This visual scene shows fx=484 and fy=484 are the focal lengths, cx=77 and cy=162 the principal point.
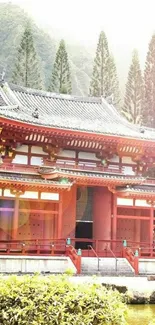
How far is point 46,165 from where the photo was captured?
22.8m

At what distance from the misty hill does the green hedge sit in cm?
7656

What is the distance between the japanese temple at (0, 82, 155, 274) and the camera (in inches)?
829

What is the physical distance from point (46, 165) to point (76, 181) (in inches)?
68.6

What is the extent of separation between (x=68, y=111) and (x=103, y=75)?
80.8 feet

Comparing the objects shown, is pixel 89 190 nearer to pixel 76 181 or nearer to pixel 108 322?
pixel 76 181

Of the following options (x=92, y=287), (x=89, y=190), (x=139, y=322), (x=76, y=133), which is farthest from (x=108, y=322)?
(x=89, y=190)

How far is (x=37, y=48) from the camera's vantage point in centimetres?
10031

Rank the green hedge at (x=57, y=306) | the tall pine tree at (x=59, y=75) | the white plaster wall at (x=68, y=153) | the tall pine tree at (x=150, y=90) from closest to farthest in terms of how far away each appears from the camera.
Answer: the green hedge at (x=57, y=306) → the white plaster wall at (x=68, y=153) → the tall pine tree at (x=150, y=90) → the tall pine tree at (x=59, y=75)

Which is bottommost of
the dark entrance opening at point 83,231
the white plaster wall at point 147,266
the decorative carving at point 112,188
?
the white plaster wall at point 147,266

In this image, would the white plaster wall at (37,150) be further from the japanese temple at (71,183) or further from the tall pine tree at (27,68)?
the tall pine tree at (27,68)


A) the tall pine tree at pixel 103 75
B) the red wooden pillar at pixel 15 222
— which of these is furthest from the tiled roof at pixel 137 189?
the tall pine tree at pixel 103 75

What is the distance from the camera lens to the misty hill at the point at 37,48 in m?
91.4

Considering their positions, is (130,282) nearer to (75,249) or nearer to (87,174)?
(75,249)

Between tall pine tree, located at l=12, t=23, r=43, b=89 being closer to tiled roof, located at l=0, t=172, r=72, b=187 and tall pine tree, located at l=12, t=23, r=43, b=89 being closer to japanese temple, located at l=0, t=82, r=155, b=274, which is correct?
japanese temple, located at l=0, t=82, r=155, b=274
